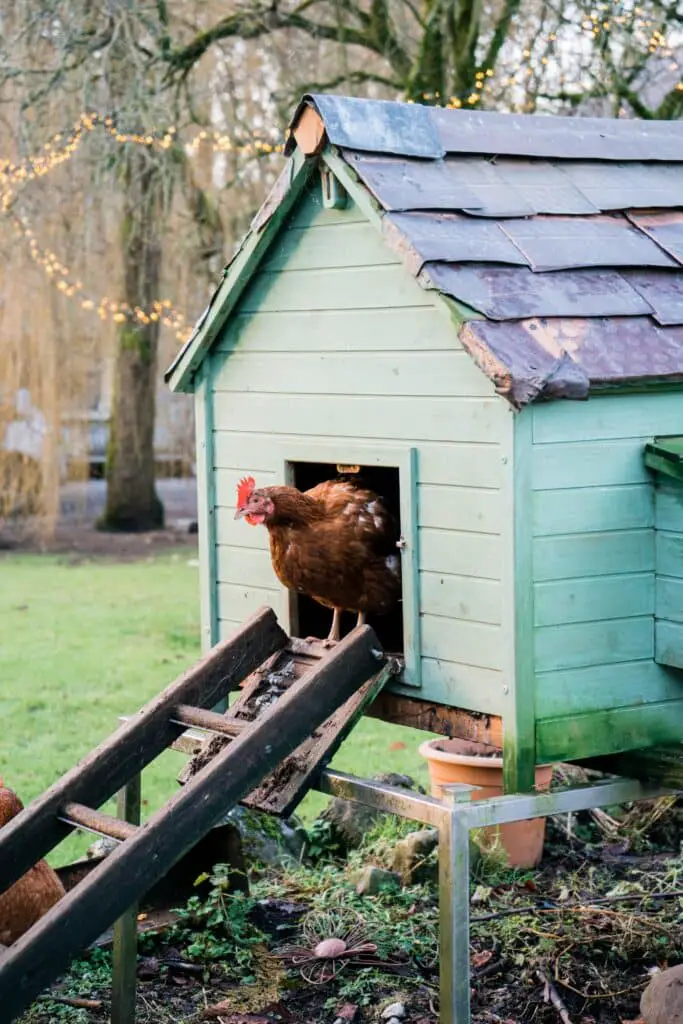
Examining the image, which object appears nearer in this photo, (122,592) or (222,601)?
(222,601)

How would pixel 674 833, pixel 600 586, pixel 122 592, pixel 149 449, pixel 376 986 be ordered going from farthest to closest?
1. pixel 149 449
2. pixel 122 592
3. pixel 674 833
4. pixel 376 986
5. pixel 600 586

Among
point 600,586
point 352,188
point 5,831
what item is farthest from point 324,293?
point 5,831

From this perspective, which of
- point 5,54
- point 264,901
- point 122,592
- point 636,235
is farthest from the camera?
point 122,592

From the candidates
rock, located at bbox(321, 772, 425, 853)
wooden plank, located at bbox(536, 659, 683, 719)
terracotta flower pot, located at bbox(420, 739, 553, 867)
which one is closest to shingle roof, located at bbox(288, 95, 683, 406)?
wooden plank, located at bbox(536, 659, 683, 719)

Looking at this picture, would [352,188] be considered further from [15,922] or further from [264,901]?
[264,901]

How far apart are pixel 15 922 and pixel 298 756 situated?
1.12 m

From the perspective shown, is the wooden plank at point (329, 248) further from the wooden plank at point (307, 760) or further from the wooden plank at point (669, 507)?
the wooden plank at point (307, 760)

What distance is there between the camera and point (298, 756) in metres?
3.98

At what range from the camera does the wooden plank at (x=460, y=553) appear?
3725 millimetres

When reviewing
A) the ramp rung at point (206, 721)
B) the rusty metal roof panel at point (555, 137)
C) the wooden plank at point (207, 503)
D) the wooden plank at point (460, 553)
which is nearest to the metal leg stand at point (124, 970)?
the ramp rung at point (206, 721)

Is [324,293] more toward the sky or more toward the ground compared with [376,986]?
more toward the sky

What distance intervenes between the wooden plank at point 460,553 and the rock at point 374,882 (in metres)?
2.09

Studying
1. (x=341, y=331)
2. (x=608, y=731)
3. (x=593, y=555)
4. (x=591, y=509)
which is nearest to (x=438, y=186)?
(x=341, y=331)

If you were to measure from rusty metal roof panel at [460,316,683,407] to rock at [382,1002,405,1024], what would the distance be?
2163mm
